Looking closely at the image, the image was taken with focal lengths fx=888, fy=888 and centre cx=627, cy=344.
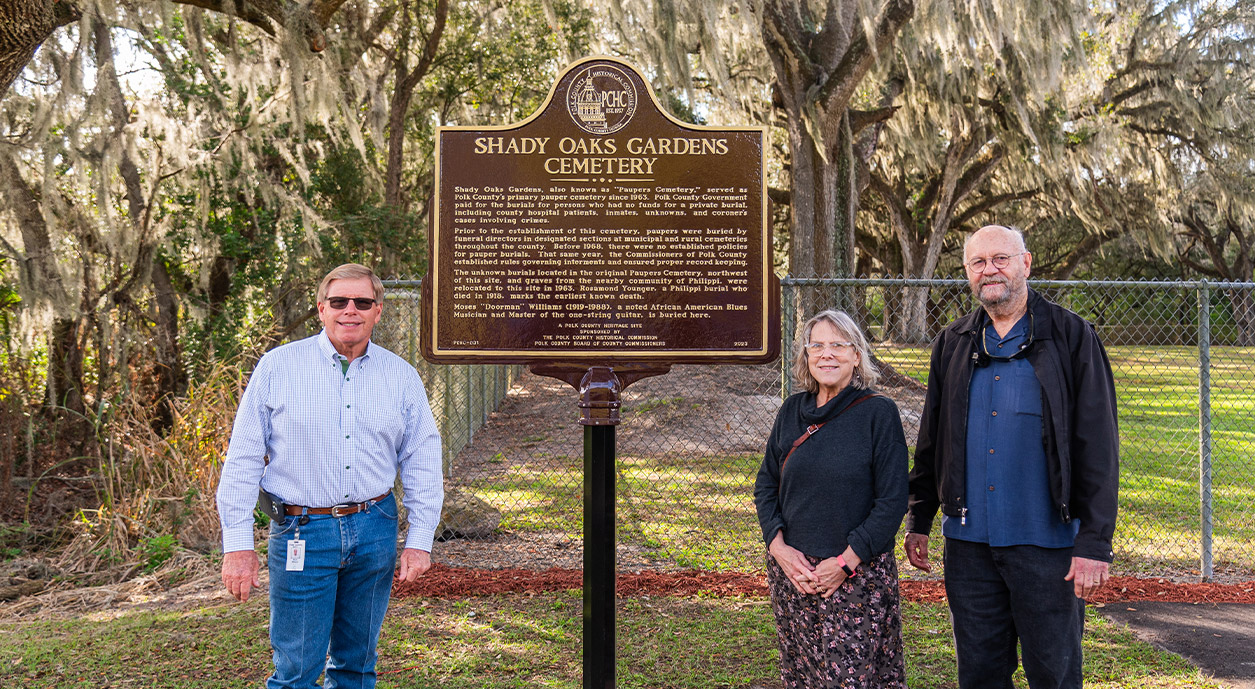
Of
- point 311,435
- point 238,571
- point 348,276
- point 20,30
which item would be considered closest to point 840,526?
point 311,435

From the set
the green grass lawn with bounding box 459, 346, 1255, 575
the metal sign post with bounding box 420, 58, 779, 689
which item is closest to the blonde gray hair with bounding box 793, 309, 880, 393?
the metal sign post with bounding box 420, 58, 779, 689

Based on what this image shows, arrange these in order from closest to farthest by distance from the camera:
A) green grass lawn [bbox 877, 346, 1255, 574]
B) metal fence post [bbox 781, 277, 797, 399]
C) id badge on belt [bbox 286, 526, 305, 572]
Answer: id badge on belt [bbox 286, 526, 305, 572], metal fence post [bbox 781, 277, 797, 399], green grass lawn [bbox 877, 346, 1255, 574]

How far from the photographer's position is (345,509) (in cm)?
305

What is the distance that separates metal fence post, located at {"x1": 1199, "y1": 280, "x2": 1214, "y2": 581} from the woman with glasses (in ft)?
11.0

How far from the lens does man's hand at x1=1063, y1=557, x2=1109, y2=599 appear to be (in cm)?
288

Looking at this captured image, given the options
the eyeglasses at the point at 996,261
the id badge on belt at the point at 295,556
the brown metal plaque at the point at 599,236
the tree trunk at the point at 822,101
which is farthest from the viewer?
the tree trunk at the point at 822,101

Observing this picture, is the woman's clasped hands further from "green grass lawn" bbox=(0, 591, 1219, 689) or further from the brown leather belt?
the brown leather belt

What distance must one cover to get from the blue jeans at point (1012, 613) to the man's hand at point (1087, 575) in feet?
0.16

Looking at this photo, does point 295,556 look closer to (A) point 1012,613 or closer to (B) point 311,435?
(B) point 311,435

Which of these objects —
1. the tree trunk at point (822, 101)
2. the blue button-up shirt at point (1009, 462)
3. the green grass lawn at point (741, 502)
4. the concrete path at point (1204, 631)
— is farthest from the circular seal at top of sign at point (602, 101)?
the tree trunk at point (822, 101)

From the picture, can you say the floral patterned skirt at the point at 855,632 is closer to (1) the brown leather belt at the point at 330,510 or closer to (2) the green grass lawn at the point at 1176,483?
(1) the brown leather belt at the point at 330,510

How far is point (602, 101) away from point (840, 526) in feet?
6.44

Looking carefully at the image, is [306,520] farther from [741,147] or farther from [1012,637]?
[1012,637]

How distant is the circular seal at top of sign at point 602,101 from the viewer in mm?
3719
